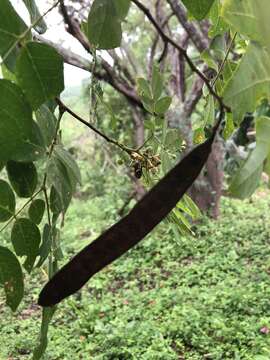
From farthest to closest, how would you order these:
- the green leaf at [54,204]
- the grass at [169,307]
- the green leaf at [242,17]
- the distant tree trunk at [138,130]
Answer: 1. the distant tree trunk at [138,130]
2. the grass at [169,307]
3. the green leaf at [54,204]
4. the green leaf at [242,17]

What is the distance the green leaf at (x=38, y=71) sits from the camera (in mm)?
365

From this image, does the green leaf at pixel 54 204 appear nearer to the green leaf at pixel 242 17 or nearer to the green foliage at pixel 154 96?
the green foliage at pixel 154 96

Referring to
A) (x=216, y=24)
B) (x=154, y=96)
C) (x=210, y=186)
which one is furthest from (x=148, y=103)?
(x=210, y=186)

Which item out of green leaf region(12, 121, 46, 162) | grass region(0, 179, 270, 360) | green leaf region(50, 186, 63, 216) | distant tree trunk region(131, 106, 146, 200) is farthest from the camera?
distant tree trunk region(131, 106, 146, 200)

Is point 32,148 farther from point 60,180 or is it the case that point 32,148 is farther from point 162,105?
point 162,105

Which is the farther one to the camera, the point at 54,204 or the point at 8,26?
the point at 54,204

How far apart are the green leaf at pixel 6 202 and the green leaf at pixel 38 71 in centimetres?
13

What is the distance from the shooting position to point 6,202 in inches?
19.4

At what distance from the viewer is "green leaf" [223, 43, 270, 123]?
281 millimetres

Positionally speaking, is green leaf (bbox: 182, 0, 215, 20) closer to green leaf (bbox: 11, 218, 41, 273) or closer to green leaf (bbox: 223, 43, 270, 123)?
green leaf (bbox: 223, 43, 270, 123)

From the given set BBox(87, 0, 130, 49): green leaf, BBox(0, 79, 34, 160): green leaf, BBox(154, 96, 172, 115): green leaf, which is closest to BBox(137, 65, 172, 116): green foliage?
BBox(154, 96, 172, 115): green leaf

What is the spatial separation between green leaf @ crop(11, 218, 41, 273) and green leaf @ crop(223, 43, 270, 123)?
0.89 ft

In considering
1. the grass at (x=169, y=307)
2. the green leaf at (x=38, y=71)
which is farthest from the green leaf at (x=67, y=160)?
the grass at (x=169, y=307)

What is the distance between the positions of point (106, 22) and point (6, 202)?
189mm
